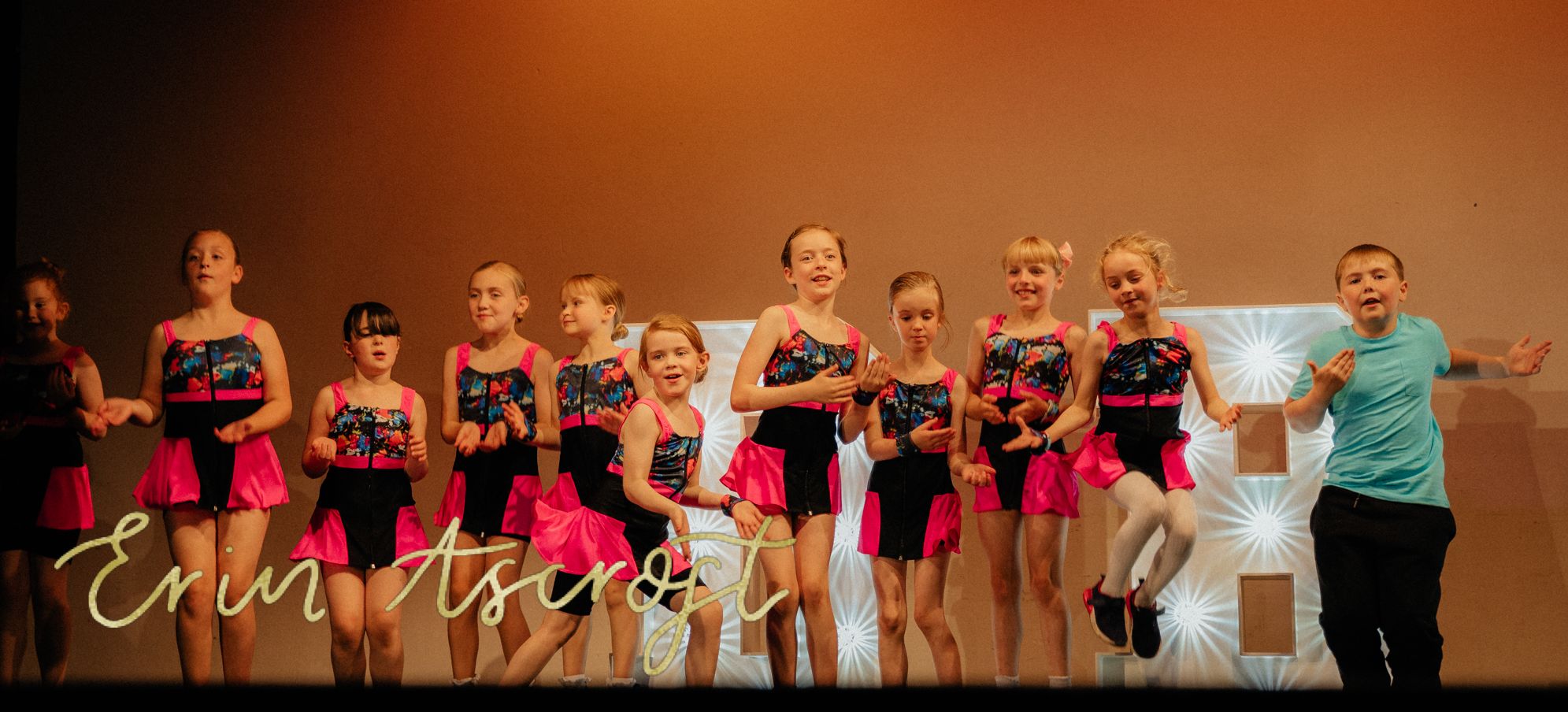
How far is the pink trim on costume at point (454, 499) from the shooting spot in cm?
413

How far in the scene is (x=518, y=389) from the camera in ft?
13.6

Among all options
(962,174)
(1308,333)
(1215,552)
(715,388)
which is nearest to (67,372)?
(715,388)

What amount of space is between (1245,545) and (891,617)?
125cm

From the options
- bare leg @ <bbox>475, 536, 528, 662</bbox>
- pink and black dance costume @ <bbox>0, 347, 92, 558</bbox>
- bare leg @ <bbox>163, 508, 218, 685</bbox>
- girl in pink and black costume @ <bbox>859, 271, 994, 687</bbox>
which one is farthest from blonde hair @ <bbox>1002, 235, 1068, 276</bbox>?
pink and black dance costume @ <bbox>0, 347, 92, 558</bbox>

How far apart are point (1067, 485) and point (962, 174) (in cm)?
133

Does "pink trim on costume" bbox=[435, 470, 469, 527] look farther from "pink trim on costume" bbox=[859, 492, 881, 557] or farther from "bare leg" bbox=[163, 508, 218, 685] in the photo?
"pink trim on costume" bbox=[859, 492, 881, 557]

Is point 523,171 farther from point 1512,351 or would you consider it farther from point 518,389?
point 1512,351

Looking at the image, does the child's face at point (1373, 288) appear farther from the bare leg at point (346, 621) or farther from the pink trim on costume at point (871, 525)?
the bare leg at point (346, 621)

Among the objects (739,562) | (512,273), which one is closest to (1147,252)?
(739,562)

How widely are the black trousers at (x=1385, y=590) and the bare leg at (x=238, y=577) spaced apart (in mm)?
3287

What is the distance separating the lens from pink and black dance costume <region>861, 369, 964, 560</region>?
12.4 ft

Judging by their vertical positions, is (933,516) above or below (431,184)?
below

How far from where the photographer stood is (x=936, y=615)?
3766 millimetres

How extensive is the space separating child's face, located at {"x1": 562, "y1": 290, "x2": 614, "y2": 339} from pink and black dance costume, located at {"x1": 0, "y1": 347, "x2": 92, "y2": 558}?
1592 mm
